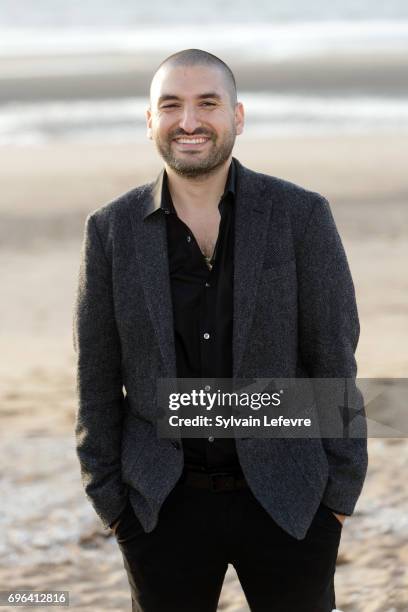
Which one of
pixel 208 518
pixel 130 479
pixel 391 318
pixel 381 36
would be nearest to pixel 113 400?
pixel 130 479

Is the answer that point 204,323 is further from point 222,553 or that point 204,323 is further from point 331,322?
point 222,553

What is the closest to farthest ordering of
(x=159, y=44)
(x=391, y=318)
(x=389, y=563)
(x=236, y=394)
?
(x=236, y=394) < (x=389, y=563) < (x=391, y=318) < (x=159, y=44)

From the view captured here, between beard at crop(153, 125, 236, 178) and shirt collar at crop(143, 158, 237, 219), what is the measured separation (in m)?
0.08

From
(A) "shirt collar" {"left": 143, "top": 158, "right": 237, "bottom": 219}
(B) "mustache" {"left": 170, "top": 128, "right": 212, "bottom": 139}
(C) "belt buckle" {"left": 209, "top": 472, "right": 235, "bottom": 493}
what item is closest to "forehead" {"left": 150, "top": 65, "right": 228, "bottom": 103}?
(B) "mustache" {"left": 170, "top": 128, "right": 212, "bottom": 139}

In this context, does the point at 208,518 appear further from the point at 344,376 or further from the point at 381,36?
the point at 381,36

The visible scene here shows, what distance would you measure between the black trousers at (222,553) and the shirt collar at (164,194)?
30.5 inches

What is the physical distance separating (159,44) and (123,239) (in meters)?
44.8

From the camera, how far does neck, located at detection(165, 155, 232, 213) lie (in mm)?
2740

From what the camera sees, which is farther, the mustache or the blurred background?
the blurred background

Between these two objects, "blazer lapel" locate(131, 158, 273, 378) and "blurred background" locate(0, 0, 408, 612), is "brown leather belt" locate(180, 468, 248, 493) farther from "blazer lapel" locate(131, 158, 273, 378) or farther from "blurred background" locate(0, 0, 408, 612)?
"blurred background" locate(0, 0, 408, 612)

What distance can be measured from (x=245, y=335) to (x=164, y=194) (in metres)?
0.47

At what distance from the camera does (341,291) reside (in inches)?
106

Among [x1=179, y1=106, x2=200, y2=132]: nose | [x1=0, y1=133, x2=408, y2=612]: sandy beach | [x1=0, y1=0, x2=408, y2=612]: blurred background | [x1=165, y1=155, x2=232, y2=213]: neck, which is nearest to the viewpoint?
[x1=179, y1=106, x2=200, y2=132]: nose

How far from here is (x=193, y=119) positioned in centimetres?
265
